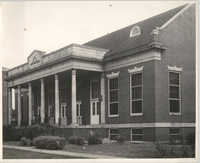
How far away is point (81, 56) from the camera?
18.5m

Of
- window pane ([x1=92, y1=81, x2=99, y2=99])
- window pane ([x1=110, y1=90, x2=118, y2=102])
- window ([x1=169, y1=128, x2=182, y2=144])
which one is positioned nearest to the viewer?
window ([x1=169, y1=128, x2=182, y2=144])

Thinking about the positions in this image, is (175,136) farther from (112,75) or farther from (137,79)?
(112,75)

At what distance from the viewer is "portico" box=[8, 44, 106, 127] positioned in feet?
59.8

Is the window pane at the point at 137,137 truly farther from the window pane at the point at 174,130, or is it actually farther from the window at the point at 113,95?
the window at the point at 113,95

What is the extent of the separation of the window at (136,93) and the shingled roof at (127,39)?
138 cm

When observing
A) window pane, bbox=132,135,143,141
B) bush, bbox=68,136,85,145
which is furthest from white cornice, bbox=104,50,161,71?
bush, bbox=68,136,85,145

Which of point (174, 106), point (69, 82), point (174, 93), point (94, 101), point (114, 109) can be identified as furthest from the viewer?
point (69, 82)

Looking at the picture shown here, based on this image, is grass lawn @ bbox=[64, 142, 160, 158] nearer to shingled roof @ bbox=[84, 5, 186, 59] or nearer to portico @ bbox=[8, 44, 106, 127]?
portico @ bbox=[8, 44, 106, 127]

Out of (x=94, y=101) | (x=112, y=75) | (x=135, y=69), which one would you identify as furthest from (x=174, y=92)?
(x=94, y=101)

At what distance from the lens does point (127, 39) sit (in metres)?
18.1

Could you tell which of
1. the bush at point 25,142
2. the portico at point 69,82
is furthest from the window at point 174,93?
the bush at point 25,142

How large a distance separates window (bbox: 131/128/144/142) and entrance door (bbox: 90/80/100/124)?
368cm

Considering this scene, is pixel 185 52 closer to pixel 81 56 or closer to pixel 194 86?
pixel 194 86

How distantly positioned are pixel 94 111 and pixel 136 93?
413cm
